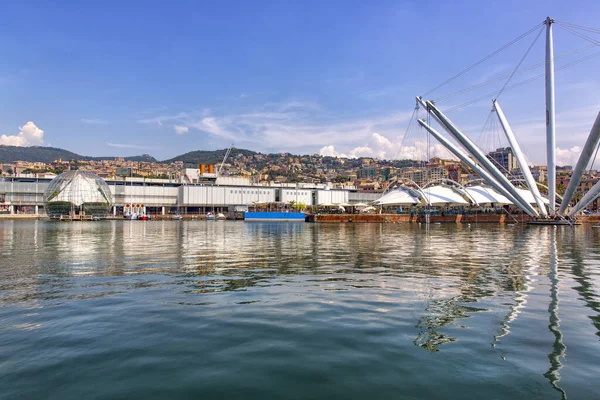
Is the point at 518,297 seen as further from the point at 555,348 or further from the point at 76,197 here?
the point at 76,197

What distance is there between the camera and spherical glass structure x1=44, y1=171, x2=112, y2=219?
366 ft

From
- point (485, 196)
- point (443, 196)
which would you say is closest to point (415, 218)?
point (443, 196)

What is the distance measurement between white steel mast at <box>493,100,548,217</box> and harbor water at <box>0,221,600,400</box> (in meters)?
66.0

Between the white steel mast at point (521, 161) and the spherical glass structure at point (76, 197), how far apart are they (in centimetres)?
10152

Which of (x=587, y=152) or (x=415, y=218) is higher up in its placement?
(x=587, y=152)

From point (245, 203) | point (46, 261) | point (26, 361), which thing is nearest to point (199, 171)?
point (245, 203)

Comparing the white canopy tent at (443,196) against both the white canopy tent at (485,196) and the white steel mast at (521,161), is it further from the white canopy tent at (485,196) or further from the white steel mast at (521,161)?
the white steel mast at (521,161)

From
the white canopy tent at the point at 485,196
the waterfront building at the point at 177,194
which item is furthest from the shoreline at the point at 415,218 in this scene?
the waterfront building at the point at 177,194

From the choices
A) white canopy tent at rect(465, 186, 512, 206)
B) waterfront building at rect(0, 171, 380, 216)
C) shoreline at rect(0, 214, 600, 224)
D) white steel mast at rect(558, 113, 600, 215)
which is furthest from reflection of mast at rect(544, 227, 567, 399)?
waterfront building at rect(0, 171, 380, 216)

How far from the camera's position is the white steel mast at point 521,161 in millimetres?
73000

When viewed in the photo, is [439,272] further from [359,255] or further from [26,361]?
[26,361]

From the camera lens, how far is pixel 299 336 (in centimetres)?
751

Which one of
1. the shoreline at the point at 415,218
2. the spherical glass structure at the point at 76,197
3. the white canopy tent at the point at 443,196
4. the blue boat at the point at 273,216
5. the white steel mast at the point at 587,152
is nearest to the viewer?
the white steel mast at the point at 587,152

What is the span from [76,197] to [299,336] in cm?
12192
